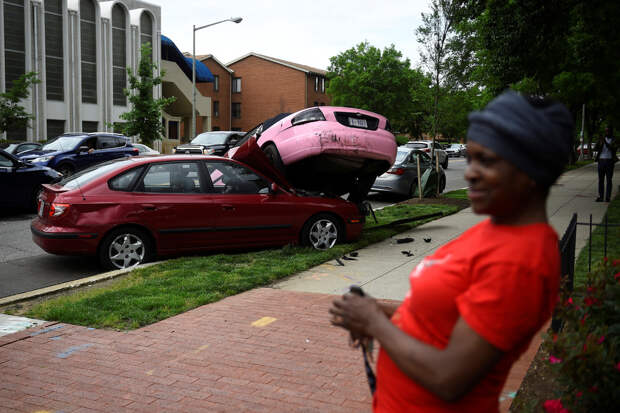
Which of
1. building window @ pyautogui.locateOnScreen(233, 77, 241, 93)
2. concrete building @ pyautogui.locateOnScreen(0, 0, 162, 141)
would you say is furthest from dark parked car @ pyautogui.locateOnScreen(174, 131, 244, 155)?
building window @ pyautogui.locateOnScreen(233, 77, 241, 93)

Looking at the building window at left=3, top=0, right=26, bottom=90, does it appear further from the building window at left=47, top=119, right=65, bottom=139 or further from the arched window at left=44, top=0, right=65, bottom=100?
the building window at left=47, top=119, right=65, bottom=139

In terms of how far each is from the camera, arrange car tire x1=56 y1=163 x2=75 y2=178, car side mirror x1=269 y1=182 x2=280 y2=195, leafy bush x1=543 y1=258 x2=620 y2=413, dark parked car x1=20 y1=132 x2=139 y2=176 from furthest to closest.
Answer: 1. car tire x1=56 y1=163 x2=75 y2=178
2. dark parked car x1=20 y1=132 x2=139 y2=176
3. car side mirror x1=269 y1=182 x2=280 y2=195
4. leafy bush x1=543 y1=258 x2=620 y2=413

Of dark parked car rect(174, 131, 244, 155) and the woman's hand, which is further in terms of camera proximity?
dark parked car rect(174, 131, 244, 155)

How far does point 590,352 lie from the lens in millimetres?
2797

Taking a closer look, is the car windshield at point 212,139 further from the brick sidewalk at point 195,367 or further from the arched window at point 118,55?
the brick sidewalk at point 195,367

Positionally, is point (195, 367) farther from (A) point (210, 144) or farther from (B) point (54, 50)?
(B) point (54, 50)

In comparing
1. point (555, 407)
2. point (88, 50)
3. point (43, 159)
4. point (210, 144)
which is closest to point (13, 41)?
point (88, 50)

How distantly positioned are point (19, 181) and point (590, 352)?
12.9 metres

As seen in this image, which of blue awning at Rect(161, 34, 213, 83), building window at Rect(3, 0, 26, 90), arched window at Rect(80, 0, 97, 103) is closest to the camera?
building window at Rect(3, 0, 26, 90)

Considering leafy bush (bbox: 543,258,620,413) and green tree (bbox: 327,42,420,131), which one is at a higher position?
green tree (bbox: 327,42,420,131)

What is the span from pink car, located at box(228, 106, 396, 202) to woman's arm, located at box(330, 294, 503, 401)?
7846 mm

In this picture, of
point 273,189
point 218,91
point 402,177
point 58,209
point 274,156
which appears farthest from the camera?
point 218,91

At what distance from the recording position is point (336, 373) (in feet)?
14.5

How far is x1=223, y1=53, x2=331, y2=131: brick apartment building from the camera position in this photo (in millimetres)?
66438
